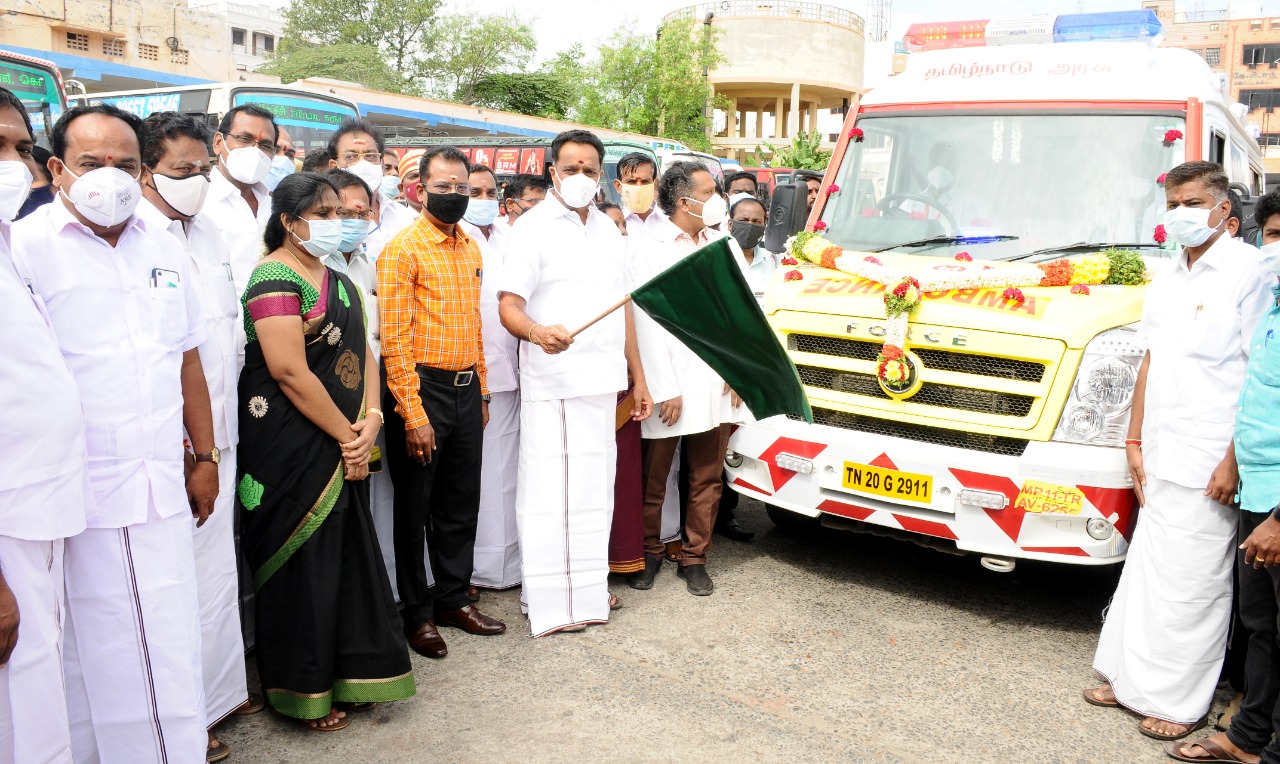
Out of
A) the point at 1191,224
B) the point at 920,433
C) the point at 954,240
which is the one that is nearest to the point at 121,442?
the point at 920,433

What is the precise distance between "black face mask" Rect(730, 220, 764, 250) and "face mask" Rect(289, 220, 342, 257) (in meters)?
2.61

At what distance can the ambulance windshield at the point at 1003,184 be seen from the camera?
15.7 ft

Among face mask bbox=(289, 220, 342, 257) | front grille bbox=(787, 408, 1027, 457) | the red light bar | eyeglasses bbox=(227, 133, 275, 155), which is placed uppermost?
the red light bar

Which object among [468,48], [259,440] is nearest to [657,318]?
[259,440]

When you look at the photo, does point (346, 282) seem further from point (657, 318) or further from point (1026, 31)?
point (1026, 31)

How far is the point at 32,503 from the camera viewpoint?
7.73 feet

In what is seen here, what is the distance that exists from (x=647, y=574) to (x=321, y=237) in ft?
8.09

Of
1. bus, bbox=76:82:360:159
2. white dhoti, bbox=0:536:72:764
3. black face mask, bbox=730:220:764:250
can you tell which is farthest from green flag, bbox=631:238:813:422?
bus, bbox=76:82:360:159

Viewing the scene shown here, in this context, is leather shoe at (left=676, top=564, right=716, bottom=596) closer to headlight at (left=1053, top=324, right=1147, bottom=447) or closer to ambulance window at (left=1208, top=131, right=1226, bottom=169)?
headlight at (left=1053, top=324, right=1147, bottom=447)

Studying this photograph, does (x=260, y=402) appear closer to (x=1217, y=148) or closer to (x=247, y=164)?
(x=247, y=164)

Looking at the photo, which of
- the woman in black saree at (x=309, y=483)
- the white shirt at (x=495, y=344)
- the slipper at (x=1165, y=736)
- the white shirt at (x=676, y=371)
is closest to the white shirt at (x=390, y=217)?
the white shirt at (x=495, y=344)

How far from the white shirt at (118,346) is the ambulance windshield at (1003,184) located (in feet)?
11.7

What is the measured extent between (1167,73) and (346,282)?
4.26 meters

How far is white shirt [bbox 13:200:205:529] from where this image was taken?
8.56 ft
